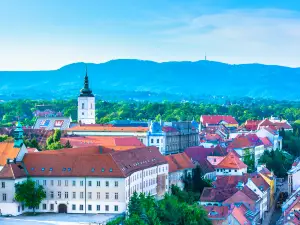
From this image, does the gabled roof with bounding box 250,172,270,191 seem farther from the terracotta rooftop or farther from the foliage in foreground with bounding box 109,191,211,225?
the terracotta rooftop

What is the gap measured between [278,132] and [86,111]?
1312 inches

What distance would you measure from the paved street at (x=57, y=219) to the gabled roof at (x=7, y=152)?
6870 millimetres

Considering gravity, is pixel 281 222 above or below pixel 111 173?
below

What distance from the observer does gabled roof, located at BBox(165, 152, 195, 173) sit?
265 feet

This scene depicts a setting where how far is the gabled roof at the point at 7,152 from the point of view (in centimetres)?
6762

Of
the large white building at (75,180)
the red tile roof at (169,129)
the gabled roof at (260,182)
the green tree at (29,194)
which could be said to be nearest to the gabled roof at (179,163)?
the gabled roof at (260,182)

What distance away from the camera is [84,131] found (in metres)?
110

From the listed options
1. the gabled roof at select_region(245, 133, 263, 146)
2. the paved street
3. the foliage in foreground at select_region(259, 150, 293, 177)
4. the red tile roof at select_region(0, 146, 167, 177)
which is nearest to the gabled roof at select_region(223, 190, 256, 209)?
the red tile roof at select_region(0, 146, 167, 177)

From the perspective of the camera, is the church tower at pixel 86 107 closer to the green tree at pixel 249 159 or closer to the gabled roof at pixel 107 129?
the gabled roof at pixel 107 129

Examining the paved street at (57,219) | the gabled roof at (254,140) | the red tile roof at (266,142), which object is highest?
the gabled roof at (254,140)

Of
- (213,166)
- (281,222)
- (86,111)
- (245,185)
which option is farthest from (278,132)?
(281,222)

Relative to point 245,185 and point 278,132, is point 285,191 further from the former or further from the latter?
point 278,132

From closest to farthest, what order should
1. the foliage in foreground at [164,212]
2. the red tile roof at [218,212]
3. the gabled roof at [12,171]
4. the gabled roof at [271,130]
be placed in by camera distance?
1. the foliage in foreground at [164,212]
2. the gabled roof at [12,171]
3. the red tile roof at [218,212]
4. the gabled roof at [271,130]

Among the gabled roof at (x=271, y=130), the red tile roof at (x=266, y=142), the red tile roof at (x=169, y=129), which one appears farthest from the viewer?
the gabled roof at (x=271, y=130)
